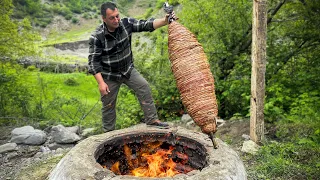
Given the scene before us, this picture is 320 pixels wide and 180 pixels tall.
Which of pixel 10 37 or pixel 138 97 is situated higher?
pixel 10 37

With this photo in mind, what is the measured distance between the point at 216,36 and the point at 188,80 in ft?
19.5

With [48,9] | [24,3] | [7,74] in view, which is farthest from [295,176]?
[48,9]

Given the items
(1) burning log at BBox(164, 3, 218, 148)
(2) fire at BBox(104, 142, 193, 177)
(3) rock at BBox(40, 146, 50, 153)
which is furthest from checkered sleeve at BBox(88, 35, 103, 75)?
(3) rock at BBox(40, 146, 50, 153)

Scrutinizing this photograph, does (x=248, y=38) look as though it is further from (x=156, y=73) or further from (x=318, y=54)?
(x=156, y=73)

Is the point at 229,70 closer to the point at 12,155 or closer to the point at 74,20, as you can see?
the point at 12,155

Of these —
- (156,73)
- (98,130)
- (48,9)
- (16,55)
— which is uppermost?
(48,9)

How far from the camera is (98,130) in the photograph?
7434mm

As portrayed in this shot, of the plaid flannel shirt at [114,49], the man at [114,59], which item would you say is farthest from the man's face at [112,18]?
the plaid flannel shirt at [114,49]

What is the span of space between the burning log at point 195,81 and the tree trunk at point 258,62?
9.57ft

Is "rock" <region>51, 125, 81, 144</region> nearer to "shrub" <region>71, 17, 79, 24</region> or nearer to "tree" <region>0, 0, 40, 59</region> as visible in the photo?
"tree" <region>0, 0, 40, 59</region>

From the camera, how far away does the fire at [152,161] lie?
10.4 ft

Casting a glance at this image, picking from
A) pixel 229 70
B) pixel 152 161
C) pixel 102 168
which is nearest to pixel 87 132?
pixel 229 70

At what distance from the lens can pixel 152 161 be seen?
10.5ft

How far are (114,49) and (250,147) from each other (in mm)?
2987
